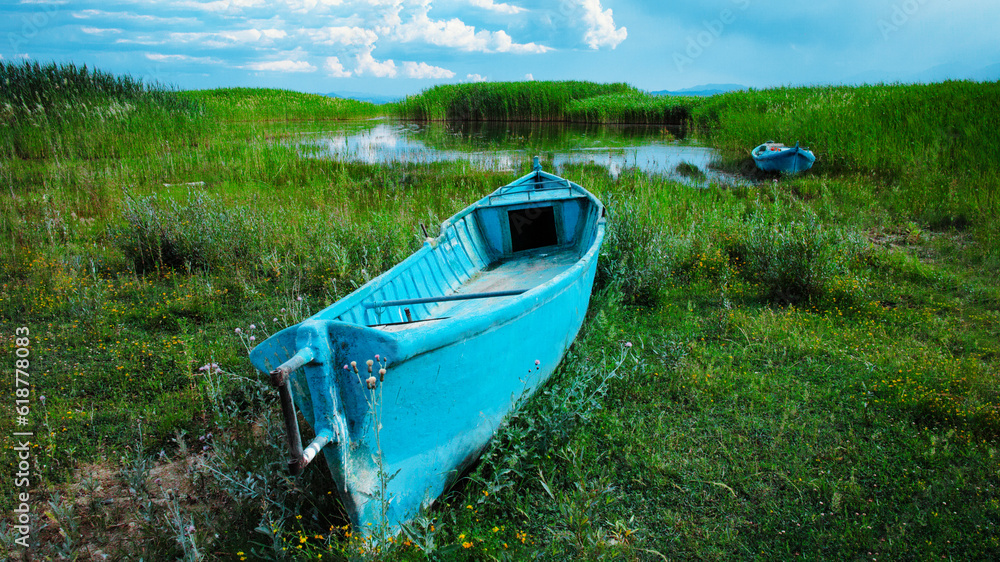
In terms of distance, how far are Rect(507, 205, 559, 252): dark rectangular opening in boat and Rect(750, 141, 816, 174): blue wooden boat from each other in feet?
21.8

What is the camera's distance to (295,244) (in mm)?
6539

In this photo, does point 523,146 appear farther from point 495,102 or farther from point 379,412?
point 379,412

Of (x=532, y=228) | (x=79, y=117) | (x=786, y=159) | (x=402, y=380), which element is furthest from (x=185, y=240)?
(x=786, y=159)

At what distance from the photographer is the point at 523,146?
53.8ft

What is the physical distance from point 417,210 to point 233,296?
3.70 m

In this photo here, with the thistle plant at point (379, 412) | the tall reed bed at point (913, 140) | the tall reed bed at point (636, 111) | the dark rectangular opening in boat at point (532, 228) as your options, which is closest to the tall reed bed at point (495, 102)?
the tall reed bed at point (636, 111)

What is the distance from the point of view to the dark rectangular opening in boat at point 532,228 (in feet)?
21.3

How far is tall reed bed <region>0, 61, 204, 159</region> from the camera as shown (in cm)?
1094

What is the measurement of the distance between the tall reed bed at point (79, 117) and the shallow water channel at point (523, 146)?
3.44 meters

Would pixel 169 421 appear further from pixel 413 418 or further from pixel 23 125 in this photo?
pixel 23 125

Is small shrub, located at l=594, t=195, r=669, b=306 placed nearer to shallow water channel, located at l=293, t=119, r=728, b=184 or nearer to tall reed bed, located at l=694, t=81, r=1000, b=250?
tall reed bed, located at l=694, t=81, r=1000, b=250

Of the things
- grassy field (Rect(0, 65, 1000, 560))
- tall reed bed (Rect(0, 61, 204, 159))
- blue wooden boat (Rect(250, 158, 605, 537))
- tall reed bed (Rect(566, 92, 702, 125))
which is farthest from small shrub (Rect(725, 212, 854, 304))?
tall reed bed (Rect(566, 92, 702, 125))

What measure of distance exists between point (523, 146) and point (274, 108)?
16.2 meters

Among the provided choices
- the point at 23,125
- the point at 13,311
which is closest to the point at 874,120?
the point at 13,311
